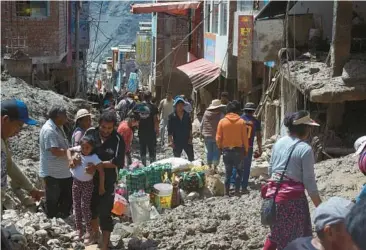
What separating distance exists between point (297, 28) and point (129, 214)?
6100mm

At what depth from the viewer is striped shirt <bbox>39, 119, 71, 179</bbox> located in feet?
21.8

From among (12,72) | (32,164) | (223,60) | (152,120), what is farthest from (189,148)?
(12,72)

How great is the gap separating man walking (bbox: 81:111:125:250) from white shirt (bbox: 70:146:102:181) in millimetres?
64

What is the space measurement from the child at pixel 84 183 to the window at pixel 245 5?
36.7 feet

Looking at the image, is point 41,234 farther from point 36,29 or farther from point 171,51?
point 171,51

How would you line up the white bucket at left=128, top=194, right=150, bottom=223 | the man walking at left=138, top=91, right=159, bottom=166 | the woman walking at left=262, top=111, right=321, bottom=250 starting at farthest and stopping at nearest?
the man walking at left=138, top=91, right=159, bottom=166 < the white bucket at left=128, top=194, right=150, bottom=223 < the woman walking at left=262, top=111, right=321, bottom=250

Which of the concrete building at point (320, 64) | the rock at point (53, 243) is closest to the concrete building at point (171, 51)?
the concrete building at point (320, 64)

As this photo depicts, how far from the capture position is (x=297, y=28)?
1200 centimetres

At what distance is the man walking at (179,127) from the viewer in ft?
35.6

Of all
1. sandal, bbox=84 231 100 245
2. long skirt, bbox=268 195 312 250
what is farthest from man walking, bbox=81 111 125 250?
long skirt, bbox=268 195 312 250

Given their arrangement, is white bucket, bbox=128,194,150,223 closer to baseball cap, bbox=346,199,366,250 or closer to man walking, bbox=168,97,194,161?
man walking, bbox=168,97,194,161

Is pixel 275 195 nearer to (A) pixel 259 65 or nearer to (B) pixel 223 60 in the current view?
(A) pixel 259 65

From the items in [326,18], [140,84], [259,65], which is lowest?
[140,84]

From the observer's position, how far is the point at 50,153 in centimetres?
679
